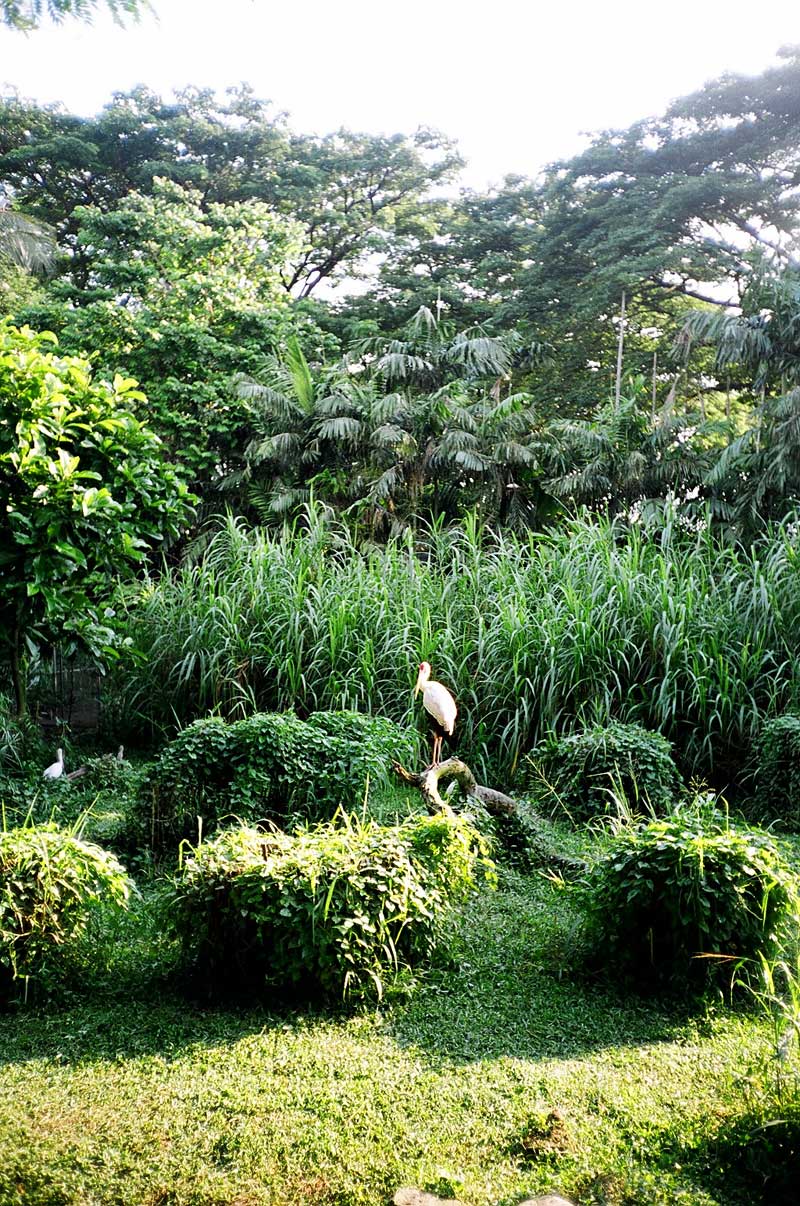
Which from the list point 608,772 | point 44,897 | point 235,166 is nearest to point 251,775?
point 44,897

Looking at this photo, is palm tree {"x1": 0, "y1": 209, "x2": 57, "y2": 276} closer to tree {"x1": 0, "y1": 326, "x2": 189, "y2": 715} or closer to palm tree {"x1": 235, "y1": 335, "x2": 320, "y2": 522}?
palm tree {"x1": 235, "y1": 335, "x2": 320, "y2": 522}

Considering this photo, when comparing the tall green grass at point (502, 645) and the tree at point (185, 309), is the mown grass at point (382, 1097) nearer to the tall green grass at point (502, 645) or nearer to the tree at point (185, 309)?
the tall green grass at point (502, 645)

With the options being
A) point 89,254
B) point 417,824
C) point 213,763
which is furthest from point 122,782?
point 89,254

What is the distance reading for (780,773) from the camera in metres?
5.00

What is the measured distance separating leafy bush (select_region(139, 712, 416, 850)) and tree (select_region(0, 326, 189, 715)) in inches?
47.7

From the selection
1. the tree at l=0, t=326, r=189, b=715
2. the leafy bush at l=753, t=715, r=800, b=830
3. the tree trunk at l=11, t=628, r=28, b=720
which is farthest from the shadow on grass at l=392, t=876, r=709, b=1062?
the tree trunk at l=11, t=628, r=28, b=720

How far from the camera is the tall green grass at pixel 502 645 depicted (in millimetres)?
5645

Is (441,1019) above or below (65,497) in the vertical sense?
below

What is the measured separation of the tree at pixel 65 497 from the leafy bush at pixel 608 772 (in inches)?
105

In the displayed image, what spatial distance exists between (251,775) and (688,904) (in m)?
2.09

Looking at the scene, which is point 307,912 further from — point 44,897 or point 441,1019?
point 44,897

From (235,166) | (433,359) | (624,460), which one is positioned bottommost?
(624,460)

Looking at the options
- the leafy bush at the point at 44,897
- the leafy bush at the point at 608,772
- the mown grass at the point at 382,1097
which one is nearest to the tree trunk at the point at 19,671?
the leafy bush at the point at 44,897

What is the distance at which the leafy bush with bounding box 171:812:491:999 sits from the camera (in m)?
2.88
